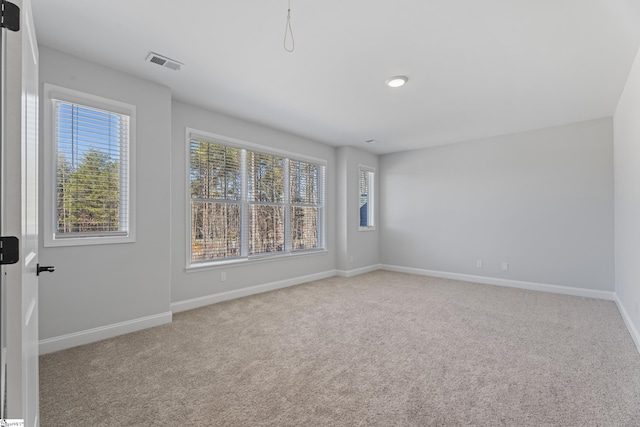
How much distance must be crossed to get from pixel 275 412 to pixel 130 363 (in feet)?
4.40

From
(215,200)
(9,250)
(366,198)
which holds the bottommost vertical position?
(9,250)

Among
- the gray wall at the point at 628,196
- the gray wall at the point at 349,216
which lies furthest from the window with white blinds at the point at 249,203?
the gray wall at the point at 628,196

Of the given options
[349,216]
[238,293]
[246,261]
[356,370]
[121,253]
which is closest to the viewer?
[356,370]

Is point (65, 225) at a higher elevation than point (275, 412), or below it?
higher

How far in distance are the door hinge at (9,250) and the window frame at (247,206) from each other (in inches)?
115

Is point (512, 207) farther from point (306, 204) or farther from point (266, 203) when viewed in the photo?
point (266, 203)

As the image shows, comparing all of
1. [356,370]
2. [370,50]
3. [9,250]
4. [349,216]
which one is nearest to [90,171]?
[9,250]

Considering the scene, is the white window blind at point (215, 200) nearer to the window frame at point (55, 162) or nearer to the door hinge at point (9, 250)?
the window frame at point (55, 162)

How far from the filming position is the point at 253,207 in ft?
15.1

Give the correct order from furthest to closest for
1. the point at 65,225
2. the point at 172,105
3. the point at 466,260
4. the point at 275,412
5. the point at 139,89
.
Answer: the point at 466,260
the point at 172,105
the point at 139,89
the point at 65,225
the point at 275,412

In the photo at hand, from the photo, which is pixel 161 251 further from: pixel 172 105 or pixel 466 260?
pixel 466 260

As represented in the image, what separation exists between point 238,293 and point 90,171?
90.4 inches

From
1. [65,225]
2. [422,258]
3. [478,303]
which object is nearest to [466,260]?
[422,258]

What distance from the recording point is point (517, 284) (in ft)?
16.3
